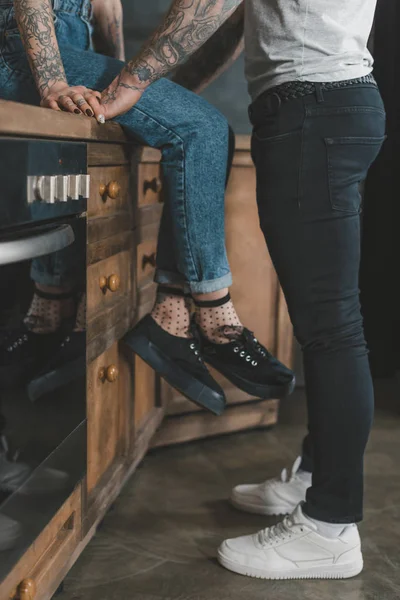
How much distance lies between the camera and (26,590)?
120 cm

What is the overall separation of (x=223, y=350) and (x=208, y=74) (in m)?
0.83

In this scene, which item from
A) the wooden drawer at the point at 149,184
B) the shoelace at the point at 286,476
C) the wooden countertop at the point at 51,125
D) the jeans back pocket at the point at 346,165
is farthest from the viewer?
the shoelace at the point at 286,476

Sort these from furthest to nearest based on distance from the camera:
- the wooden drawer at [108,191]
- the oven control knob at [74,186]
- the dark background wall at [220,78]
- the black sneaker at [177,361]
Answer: the dark background wall at [220,78], the black sneaker at [177,361], the wooden drawer at [108,191], the oven control knob at [74,186]

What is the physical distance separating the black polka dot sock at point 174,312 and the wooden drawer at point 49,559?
16.7 inches

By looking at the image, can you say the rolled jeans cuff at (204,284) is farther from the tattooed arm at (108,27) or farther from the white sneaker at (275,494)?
Answer: the tattooed arm at (108,27)

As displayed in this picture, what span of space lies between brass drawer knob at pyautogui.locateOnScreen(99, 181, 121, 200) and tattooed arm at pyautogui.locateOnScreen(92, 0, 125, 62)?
67cm

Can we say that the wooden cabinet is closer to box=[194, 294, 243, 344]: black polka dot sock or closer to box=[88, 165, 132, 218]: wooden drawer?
box=[88, 165, 132, 218]: wooden drawer

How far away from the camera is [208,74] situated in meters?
2.12

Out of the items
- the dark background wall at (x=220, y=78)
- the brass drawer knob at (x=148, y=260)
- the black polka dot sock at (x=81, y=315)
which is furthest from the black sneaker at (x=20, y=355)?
the dark background wall at (x=220, y=78)

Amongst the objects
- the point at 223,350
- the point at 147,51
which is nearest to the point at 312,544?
the point at 223,350

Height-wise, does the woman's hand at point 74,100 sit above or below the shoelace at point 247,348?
above

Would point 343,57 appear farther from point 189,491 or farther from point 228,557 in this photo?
point 189,491

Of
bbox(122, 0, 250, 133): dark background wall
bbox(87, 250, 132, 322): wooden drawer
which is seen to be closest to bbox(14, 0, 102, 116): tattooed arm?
bbox(87, 250, 132, 322): wooden drawer

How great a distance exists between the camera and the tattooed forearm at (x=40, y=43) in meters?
1.48
